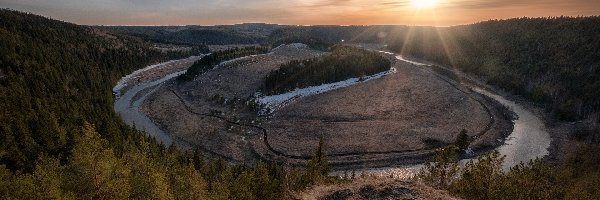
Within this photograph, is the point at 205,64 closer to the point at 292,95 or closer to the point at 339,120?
the point at 292,95

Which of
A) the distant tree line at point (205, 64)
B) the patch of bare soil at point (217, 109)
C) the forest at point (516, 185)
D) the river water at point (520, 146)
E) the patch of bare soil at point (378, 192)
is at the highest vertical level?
the patch of bare soil at point (378, 192)

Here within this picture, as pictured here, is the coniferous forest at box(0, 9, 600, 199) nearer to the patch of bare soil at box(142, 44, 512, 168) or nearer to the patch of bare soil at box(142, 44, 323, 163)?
the patch of bare soil at box(142, 44, 323, 163)

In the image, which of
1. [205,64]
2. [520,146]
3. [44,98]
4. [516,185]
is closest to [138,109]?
[44,98]

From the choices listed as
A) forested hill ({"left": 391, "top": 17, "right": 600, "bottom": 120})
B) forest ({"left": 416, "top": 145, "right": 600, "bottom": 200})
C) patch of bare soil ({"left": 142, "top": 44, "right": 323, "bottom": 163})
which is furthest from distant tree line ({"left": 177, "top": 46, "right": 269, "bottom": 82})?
forest ({"left": 416, "top": 145, "right": 600, "bottom": 200})

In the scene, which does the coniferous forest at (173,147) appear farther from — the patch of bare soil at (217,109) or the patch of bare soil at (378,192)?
the patch of bare soil at (217,109)

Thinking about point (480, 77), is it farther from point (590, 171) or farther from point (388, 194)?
point (388, 194)

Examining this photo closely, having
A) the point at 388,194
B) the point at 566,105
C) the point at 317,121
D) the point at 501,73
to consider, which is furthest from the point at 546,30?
the point at 388,194

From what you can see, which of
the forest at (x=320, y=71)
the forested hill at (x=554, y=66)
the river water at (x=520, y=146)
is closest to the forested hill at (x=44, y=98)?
the river water at (x=520, y=146)
